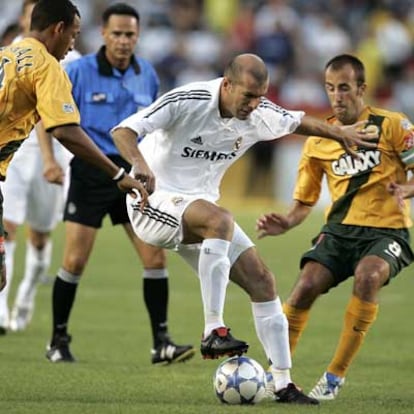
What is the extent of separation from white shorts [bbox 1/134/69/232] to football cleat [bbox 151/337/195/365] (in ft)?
7.45

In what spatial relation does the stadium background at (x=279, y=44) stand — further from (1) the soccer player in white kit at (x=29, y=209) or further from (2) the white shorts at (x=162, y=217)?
(2) the white shorts at (x=162, y=217)

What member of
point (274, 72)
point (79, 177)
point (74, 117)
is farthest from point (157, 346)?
point (274, 72)

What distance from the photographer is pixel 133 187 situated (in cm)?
754

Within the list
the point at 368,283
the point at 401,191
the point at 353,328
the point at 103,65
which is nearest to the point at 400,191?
the point at 401,191

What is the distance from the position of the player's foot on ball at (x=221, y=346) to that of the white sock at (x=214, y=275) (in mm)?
113

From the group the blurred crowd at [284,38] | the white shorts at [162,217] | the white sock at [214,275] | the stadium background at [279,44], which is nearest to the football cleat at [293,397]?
the white sock at [214,275]

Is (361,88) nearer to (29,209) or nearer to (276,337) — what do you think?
(276,337)

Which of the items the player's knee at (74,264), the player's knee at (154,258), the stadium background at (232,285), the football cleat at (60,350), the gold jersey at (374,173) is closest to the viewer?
the stadium background at (232,285)

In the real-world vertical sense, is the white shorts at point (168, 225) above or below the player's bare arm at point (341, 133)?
below

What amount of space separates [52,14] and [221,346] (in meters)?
2.13

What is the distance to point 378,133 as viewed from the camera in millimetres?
8531

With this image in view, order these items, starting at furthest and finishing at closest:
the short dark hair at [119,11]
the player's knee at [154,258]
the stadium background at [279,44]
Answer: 1. the stadium background at [279,44]
2. the short dark hair at [119,11]
3. the player's knee at [154,258]

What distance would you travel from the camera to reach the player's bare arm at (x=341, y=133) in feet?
26.6

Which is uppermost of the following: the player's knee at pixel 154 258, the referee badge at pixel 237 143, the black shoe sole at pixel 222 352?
the referee badge at pixel 237 143
